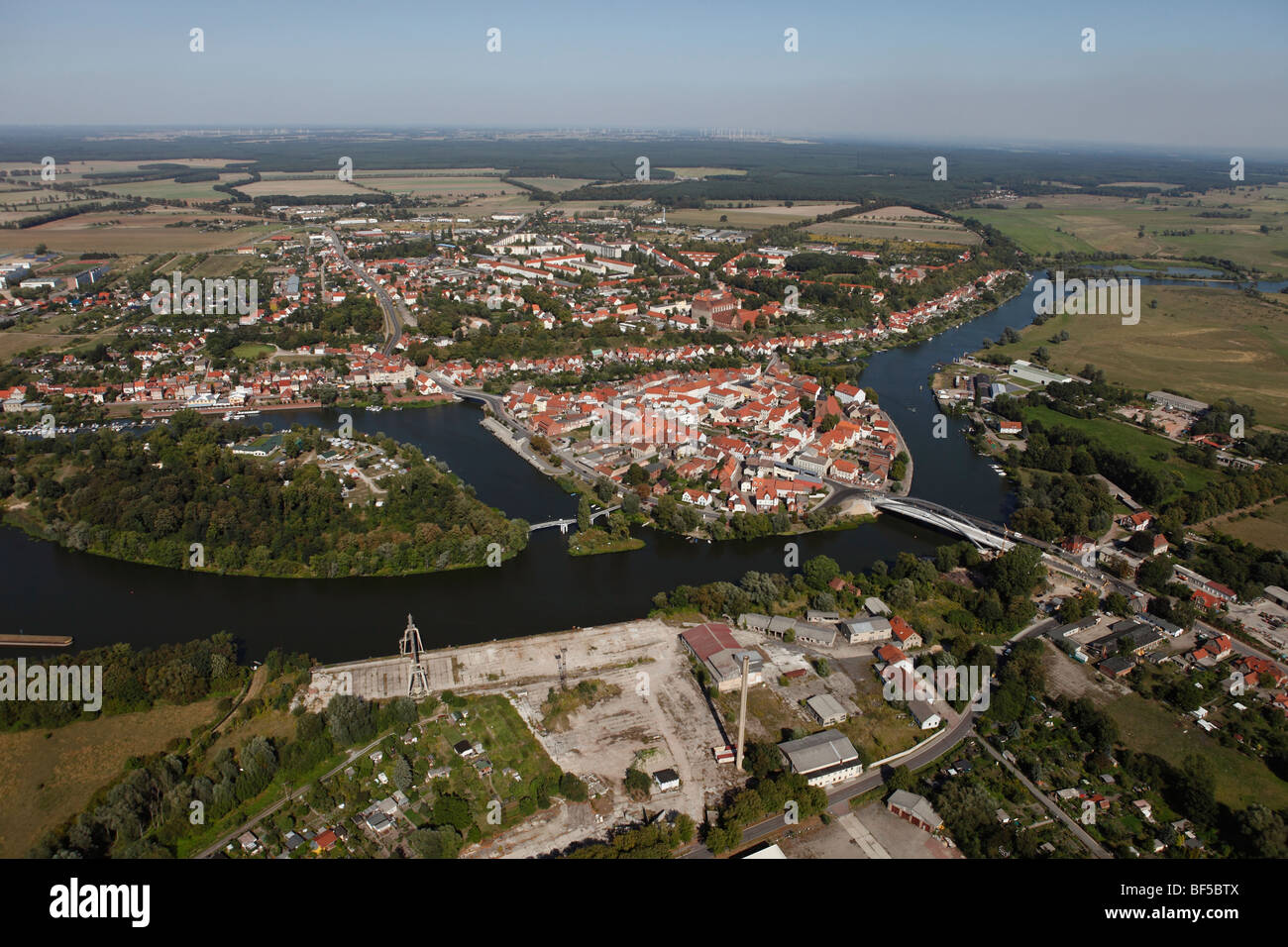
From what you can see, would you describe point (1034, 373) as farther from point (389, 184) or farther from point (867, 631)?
point (389, 184)

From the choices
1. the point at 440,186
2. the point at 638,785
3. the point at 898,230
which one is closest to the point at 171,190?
the point at 440,186

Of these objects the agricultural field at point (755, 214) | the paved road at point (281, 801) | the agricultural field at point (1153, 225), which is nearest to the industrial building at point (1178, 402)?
the paved road at point (281, 801)

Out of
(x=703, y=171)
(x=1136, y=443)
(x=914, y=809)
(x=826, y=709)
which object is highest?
(x=703, y=171)

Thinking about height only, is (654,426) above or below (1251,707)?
above

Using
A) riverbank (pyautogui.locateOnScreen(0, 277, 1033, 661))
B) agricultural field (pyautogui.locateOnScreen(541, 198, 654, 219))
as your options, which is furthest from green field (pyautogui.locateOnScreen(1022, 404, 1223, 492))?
agricultural field (pyautogui.locateOnScreen(541, 198, 654, 219))

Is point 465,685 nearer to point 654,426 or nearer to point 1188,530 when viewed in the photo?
point 654,426
